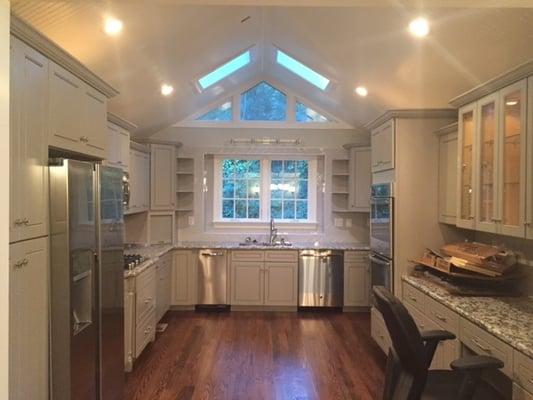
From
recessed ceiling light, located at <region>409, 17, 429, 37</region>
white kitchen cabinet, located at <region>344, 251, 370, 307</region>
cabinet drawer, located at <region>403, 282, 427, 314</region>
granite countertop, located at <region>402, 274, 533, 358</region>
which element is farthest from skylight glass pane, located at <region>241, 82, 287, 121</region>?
granite countertop, located at <region>402, 274, 533, 358</region>

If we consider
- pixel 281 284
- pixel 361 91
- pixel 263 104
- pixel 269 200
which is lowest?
pixel 281 284

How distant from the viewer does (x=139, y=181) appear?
4.83 metres

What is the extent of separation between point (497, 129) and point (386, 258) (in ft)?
5.23

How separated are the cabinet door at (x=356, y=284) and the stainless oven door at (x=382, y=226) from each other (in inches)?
41.8

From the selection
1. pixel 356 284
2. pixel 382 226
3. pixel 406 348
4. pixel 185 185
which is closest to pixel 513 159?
pixel 406 348

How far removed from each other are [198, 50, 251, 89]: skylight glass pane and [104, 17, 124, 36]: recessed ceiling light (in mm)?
1904

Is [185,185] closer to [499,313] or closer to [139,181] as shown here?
[139,181]

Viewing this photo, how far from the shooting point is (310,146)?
229 inches

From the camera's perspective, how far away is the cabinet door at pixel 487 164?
2.66 metres

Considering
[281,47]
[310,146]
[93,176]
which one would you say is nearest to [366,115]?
[310,146]

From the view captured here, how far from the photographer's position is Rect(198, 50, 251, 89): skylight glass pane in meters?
4.70

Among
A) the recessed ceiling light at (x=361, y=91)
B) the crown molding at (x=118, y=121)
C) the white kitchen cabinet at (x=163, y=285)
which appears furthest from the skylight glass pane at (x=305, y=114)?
the white kitchen cabinet at (x=163, y=285)

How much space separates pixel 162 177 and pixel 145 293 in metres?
2.01

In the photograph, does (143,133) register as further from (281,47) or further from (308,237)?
(308,237)
